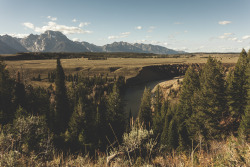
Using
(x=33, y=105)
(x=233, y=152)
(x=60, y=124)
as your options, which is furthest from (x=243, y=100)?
(x=33, y=105)

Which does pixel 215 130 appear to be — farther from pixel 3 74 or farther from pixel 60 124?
pixel 3 74

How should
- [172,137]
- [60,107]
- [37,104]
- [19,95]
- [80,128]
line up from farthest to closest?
[37,104] < [60,107] < [19,95] < [80,128] < [172,137]

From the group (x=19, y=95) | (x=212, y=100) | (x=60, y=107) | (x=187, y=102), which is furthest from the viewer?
(x=60, y=107)

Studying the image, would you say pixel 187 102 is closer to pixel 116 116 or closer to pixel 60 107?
pixel 116 116

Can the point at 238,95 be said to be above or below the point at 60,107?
above

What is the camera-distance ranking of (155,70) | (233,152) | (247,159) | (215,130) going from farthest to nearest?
(155,70)
(215,130)
(233,152)
(247,159)

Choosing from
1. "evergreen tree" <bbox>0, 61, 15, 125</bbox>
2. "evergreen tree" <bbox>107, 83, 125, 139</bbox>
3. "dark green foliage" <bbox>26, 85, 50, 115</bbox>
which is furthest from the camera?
"dark green foliage" <bbox>26, 85, 50, 115</bbox>

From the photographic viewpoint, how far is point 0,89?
38375mm

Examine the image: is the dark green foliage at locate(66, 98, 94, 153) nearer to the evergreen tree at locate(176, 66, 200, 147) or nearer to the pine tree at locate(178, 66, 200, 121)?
the evergreen tree at locate(176, 66, 200, 147)

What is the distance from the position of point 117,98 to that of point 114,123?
22.0 feet

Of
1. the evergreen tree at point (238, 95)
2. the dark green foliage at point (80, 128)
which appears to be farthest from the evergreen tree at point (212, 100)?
the dark green foliage at point (80, 128)

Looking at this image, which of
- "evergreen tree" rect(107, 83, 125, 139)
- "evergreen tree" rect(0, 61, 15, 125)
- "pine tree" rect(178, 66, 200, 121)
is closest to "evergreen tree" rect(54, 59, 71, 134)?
"evergreen tree" rect(0, 61, 15, 125)

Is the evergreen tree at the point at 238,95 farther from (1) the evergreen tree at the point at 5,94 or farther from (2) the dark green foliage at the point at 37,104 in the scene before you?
(1) the evergreen tree at the point at 5,94

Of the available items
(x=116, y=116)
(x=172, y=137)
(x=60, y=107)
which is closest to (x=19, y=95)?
(x=60, y=107)
